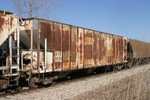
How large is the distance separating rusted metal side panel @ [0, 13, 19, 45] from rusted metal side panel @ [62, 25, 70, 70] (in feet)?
9.74

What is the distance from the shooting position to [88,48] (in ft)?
36.0

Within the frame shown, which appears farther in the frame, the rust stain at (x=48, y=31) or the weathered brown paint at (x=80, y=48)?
the weathered brown paint at (x=80, y=48)

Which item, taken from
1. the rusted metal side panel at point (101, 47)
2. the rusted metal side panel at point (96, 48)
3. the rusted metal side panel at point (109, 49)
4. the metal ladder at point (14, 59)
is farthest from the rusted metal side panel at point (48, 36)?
the rusted metal side panel at point (109, 49)

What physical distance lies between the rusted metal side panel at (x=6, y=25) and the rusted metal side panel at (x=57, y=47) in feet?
7.49

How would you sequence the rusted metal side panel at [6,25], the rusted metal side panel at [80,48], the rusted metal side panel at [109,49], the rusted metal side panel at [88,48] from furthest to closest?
the rusted metal side panel at [109,49]
the rusted metal side panel at [88,48]
the rusted metal side panel at [80,48]
the rusted metal side panel at [6,25]

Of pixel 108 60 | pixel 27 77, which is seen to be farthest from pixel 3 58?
pixel 108 60

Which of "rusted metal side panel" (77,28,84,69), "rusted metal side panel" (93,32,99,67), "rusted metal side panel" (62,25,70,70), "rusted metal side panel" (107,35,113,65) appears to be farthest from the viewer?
"rusted metal side panel" (107,35,113,65)

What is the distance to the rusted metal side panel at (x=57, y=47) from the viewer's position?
8328 mm

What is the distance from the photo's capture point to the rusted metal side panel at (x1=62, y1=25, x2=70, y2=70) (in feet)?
29.3

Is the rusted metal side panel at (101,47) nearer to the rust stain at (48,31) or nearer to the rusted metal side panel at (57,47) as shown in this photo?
the rusted metal side panel at (57,47)

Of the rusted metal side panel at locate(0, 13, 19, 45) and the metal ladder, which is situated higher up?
the rusted metal side panel at locate(0, 13, 19, 45)

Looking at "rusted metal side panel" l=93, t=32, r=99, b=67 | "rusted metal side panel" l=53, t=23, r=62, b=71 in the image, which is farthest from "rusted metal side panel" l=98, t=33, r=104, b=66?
"rusted metal side panel" l=53, t=23, r=62, b=71

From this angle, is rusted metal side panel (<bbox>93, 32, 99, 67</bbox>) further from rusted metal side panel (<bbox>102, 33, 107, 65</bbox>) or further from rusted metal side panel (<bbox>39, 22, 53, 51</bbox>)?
rusted metal side panel (<bbox>39, 22, 53, 51</bbox>)

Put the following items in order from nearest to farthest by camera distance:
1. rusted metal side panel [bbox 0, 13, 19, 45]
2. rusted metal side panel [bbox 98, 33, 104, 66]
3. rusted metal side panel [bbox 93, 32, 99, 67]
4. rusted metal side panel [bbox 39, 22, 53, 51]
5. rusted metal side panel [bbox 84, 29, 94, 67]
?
rusted metal side panel [bbox 0, 13, 19, 45], rusted metal side panel [bbox 39, 22, 53, 51], rusted metal side panel [bbox 84, 29, 94, 67], rusted metal side panel [bbox 93, 32, 99, 67], rusted metal side panel [bbox 98, 33, 104, 66]
